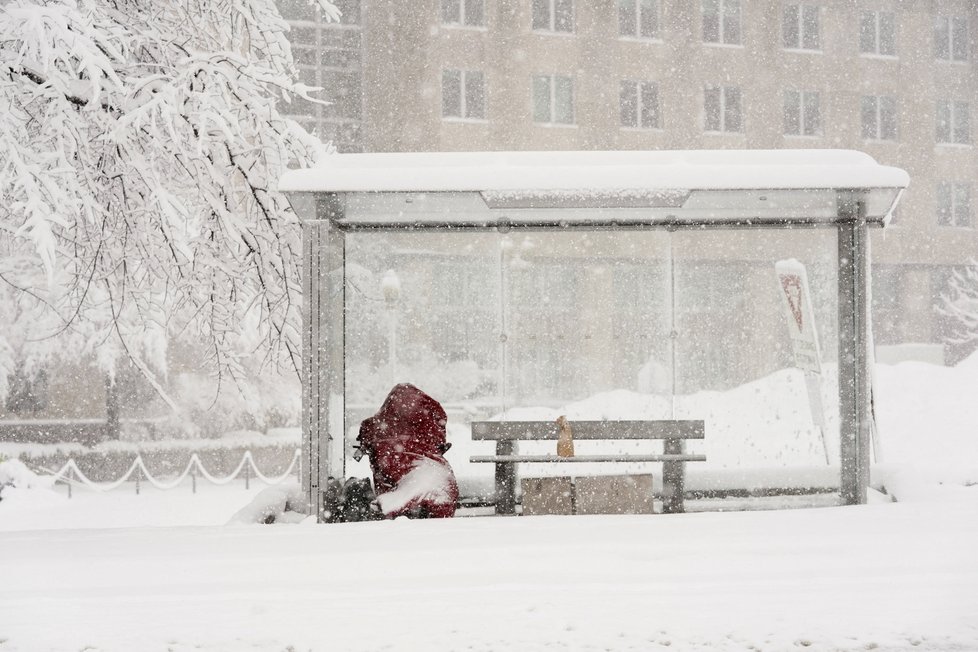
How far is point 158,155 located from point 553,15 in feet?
71.3

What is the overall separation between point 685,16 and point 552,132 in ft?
19.4

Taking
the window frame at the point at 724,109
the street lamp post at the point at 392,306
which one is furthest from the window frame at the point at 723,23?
the street lamp post at the point at 392,306

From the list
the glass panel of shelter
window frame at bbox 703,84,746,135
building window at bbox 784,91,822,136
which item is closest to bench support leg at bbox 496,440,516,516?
the glass panel of shelter

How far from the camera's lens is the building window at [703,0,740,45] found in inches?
1169

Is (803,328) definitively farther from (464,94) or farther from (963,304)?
(963,304)

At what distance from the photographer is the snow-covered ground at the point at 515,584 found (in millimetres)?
4043

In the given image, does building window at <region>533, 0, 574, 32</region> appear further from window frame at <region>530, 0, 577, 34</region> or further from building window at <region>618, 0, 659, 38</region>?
building window at <region>618, 0, 659, 38</region>

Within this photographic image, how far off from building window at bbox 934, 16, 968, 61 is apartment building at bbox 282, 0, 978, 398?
6 centimetres

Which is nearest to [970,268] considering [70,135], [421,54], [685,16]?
[685,16]

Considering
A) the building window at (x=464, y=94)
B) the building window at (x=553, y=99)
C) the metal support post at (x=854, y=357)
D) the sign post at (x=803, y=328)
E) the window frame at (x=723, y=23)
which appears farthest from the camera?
the window frame at (x=723, y=23)

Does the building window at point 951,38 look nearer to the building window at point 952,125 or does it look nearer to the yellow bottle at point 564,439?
the building window at point 952,125

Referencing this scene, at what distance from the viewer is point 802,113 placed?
100 ft

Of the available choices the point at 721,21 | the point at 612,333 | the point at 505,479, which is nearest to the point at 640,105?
the point at 721,21

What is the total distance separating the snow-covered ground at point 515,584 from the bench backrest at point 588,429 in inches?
47.5
